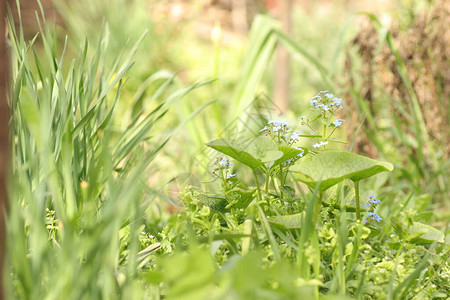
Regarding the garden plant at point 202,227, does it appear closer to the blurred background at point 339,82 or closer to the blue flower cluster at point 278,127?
the blue flower cluster at point 278,127

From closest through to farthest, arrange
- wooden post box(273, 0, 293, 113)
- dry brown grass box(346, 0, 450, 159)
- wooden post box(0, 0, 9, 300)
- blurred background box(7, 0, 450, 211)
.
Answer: wooden post box(0, 0, 9, 300), blurred background box(7, 0, 450, 211), dry brown grass box(346, 0, 450, 159), wooden post box(273, 0, 293, 113)

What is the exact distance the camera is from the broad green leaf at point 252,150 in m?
1.04

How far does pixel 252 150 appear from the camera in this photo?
1.08 m

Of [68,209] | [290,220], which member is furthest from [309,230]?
[68,209]

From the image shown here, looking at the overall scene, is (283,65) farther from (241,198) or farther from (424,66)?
(241,198)

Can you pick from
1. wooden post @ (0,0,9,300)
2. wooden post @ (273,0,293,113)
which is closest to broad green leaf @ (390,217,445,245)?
wooden post @ (0,0,9,300)

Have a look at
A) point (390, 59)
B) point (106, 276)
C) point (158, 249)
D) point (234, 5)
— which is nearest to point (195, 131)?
point (390, 59)

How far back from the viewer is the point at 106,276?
29.5 inches

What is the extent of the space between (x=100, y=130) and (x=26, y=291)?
67 centimetres

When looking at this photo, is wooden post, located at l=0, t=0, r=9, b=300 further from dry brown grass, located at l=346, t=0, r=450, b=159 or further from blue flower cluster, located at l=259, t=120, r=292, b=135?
dry brown grass, located at l=346, t=0, r=450, b=159

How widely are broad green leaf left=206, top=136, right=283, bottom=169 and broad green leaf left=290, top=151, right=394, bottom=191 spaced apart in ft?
0.17

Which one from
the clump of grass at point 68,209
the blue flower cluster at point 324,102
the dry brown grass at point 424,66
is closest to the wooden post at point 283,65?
the dry brown grass at point 424,66

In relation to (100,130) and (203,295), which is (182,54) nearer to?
(100,130)

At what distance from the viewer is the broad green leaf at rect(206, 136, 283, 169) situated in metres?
1.04
